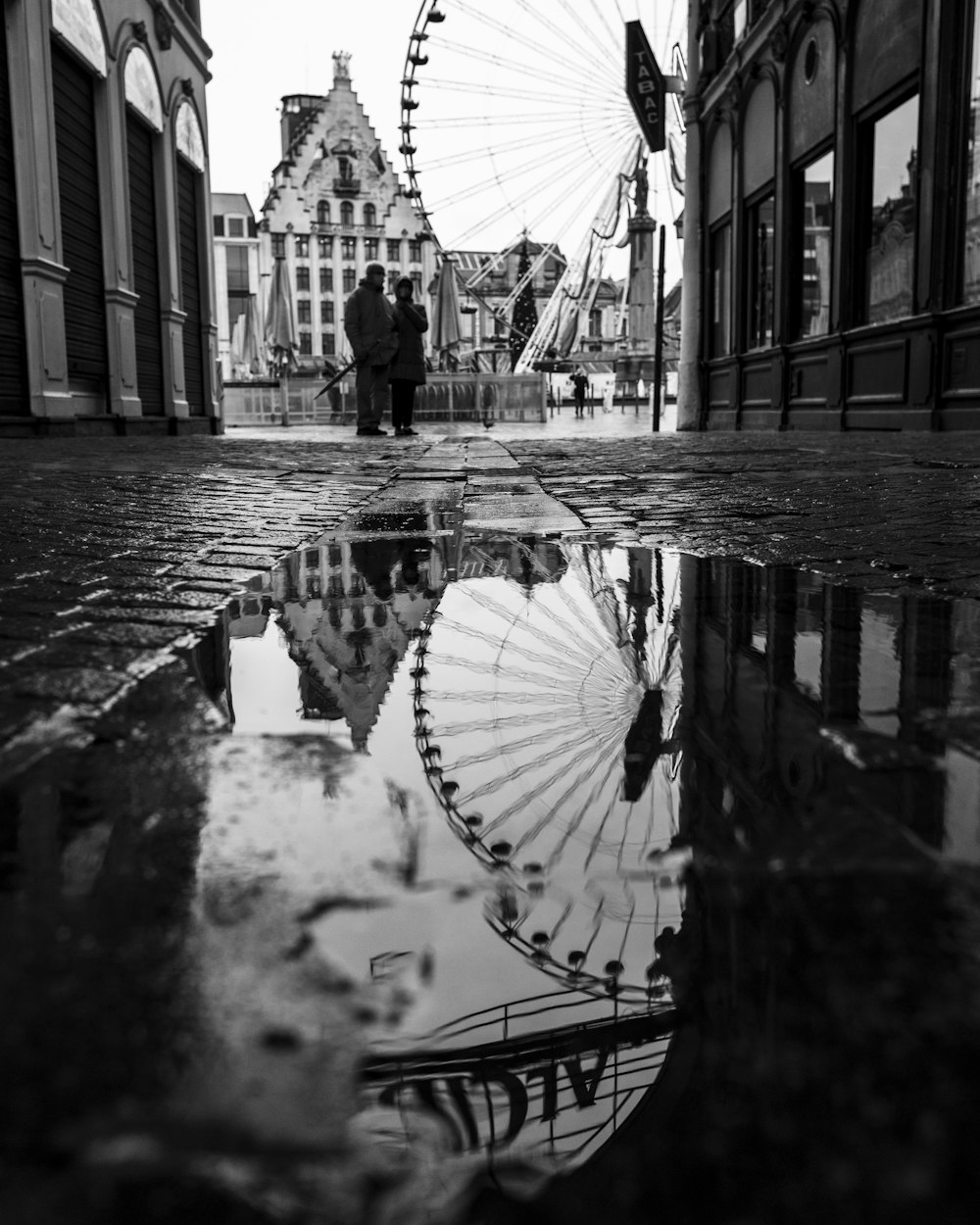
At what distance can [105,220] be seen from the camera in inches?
418

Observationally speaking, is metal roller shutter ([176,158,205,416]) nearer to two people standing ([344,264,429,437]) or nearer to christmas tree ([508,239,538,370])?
two people standing ([344,264,429,437])

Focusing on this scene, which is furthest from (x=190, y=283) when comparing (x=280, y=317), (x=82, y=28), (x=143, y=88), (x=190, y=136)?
(x=280, y=317)

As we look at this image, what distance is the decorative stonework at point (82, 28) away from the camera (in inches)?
360

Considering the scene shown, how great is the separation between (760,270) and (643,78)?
583 cm

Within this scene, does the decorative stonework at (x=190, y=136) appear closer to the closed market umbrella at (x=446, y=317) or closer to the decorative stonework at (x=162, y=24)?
the decorative stonework at (x=162, y=24)

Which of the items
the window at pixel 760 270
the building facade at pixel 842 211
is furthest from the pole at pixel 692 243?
the window at pixel 760 270

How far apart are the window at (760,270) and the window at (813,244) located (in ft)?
2.06

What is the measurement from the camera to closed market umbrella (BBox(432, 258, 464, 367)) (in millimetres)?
20750

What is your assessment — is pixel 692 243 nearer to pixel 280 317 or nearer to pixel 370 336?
pixel 370 336

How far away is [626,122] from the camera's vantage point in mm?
18531

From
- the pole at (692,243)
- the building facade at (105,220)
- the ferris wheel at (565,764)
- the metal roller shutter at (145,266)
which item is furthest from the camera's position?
the pole at (692,243)

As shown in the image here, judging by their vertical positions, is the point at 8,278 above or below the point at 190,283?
below

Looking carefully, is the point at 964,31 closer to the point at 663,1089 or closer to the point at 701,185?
the point at 701,185

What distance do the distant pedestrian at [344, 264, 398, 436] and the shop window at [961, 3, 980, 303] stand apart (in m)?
5.41
